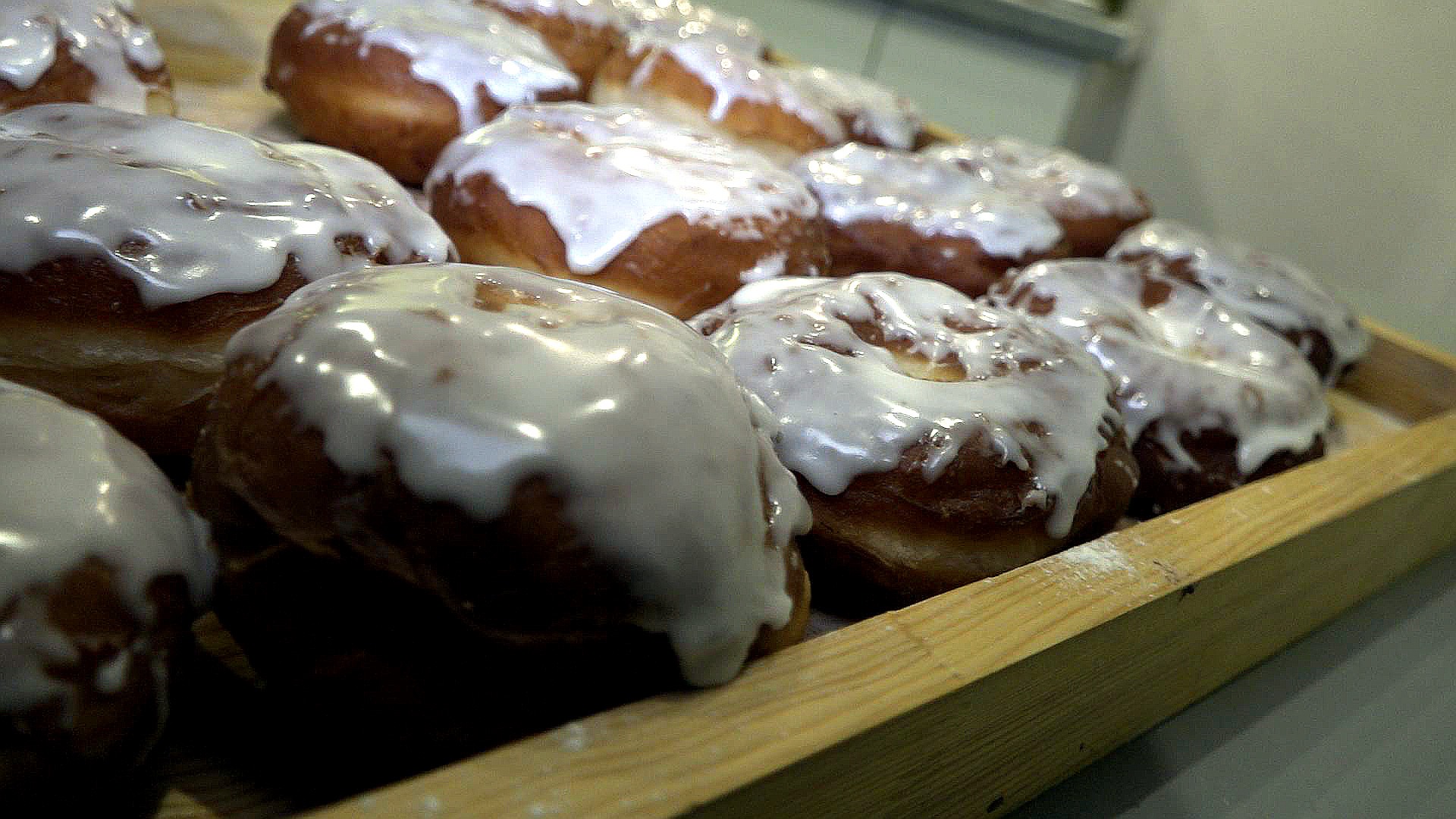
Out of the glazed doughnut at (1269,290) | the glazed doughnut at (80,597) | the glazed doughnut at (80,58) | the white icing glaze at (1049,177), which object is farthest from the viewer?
the white icing glaze at (1049,177)

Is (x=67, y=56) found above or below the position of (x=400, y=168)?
above

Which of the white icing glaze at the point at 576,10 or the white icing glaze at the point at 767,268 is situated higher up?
the white icing glaze at the point at 576,10

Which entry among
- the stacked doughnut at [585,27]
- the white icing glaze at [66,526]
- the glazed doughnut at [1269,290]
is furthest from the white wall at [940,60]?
the white icing glaze at [66,526]

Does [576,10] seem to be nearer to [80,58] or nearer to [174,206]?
[80,58]

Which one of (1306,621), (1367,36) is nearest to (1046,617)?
(1306,621)

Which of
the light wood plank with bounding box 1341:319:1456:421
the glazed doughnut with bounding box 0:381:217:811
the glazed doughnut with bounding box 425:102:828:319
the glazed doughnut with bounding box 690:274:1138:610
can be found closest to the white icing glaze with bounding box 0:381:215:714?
the glazed doughnut with bounding box 0:381:217:811

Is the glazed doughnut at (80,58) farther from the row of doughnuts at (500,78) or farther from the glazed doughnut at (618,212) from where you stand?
the glazed doughnut at (618,212)

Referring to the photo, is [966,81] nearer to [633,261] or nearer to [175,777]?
[633,261]

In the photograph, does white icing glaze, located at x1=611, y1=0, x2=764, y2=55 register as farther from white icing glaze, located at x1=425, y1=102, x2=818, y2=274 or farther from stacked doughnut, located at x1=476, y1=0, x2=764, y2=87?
white icing glaze, located at x1=425, y1=102, x2=818, y2=274
